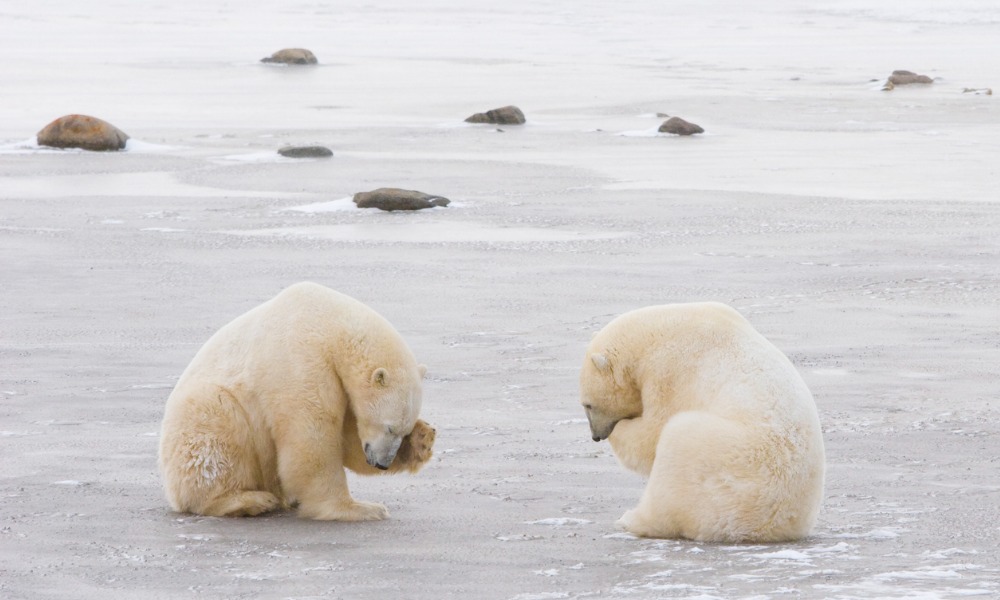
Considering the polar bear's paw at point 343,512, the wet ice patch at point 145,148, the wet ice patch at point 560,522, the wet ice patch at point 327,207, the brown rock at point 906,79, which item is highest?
the brown rock at point 906,79

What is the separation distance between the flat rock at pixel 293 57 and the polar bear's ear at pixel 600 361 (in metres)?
32.9

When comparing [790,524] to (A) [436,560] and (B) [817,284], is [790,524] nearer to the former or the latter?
(A) [436,560]

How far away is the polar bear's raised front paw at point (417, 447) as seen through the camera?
534 centimetres

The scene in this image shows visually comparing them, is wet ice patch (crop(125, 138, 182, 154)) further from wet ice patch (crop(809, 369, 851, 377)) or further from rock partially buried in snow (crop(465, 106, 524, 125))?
wet ice patch (crop(809, 369, 851, 377))

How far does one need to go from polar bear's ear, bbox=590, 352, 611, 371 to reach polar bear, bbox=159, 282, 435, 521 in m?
0.69

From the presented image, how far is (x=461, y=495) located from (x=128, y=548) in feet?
4.55

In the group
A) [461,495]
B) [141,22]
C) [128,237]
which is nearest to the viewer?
[461,495]

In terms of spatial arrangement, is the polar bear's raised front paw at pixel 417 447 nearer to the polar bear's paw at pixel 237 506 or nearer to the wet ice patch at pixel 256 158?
the polar bear's paw at pixel 237 506

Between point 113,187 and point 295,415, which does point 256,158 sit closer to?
point 113,187

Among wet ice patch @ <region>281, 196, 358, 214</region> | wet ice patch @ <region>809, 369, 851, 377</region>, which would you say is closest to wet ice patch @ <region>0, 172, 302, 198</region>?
wet ice patch @ <region>281, 196, 358, 214</region>

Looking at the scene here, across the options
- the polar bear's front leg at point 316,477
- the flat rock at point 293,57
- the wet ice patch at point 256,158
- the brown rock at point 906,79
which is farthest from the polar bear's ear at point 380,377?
the flat rock at point 293,57

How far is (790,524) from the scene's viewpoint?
4.69 metres

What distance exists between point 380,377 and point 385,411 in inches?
5.2

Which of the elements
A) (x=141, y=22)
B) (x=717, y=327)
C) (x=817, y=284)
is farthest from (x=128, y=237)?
(x=141, y=22)
